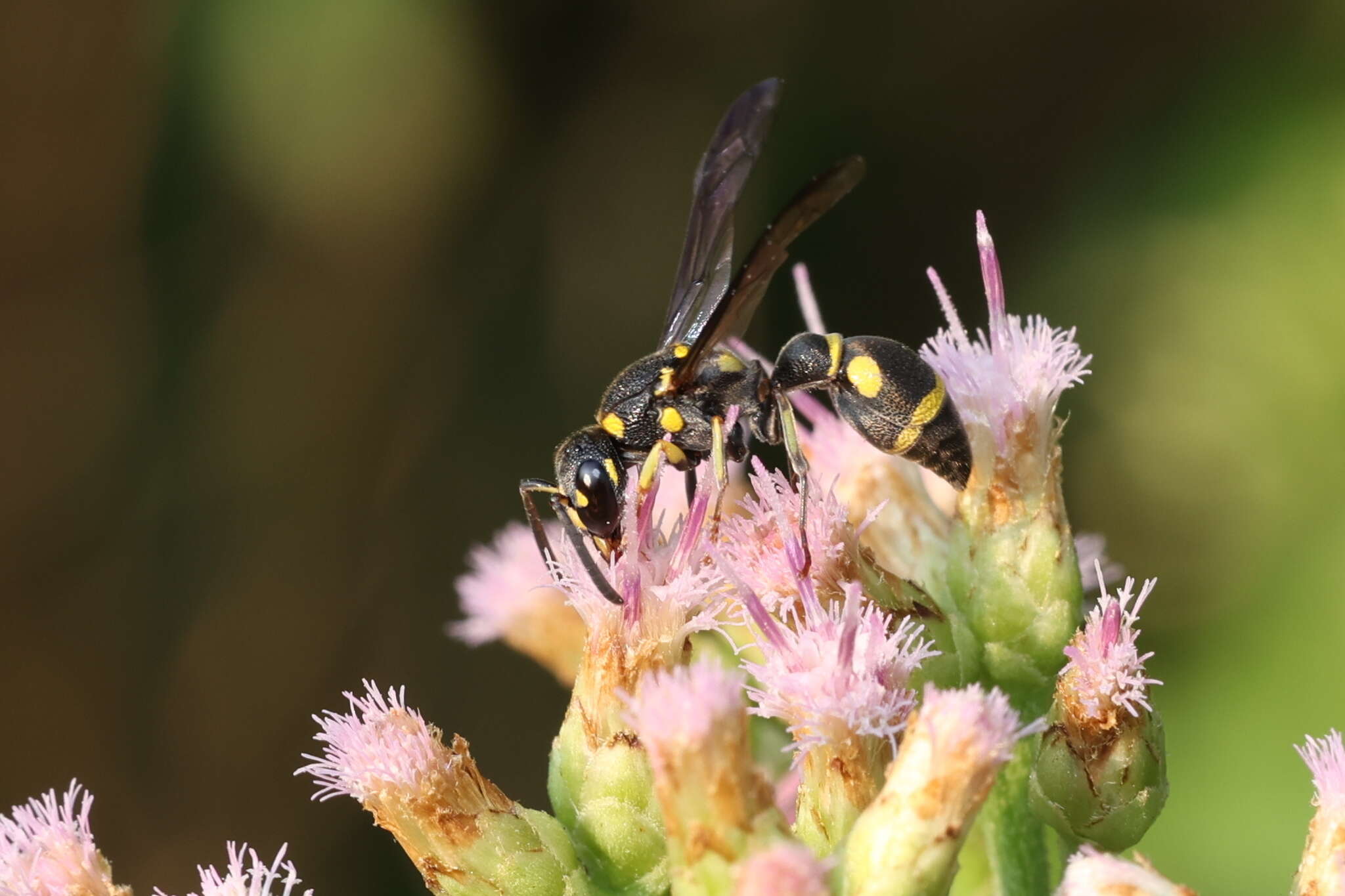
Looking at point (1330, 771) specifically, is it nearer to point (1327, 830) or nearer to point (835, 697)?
point (1327, 830)

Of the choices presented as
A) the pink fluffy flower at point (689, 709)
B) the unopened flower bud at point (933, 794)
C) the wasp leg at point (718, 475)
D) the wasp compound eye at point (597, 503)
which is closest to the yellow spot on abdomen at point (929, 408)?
the wasp leg at point (718, 475)

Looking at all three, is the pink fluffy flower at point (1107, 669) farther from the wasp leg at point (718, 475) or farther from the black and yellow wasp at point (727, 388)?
the wasp leg at point (718, 475)

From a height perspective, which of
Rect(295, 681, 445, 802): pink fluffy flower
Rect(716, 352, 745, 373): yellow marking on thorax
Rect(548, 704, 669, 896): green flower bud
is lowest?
Rect(548, 704, 669, 896): green flower bud

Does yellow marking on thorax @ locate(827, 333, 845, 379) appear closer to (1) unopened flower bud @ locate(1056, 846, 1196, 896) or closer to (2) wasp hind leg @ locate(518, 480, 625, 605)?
(2) wasp hind leg @ locate(518, 480, 625, 605)

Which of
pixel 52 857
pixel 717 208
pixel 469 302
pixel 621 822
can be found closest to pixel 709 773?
pixel 621 822

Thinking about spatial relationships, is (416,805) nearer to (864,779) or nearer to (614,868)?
(614,868)

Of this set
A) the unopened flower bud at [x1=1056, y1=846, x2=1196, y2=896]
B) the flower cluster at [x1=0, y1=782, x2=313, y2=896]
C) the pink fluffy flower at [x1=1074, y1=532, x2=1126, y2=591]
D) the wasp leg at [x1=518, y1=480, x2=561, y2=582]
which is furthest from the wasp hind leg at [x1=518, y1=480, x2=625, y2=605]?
the pink fluffy flower at [x1=1074, y1=532, x2=1126, y2=591]

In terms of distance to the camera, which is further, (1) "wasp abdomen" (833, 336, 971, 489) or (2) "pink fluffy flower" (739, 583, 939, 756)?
(1) "wasp abdomen" (833, 336, 971, 489)

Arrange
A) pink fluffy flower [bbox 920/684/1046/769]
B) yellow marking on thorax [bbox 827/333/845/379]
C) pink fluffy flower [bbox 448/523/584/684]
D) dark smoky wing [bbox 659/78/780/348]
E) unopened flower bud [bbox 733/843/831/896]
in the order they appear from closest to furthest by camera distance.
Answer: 1. unopened flower bud [bbox 733/843/831/896]
2. pink fluffy flower [bbox 920/684/1046/769]
3. yellow marking on thorax [bbox 827/333/845/379]
4. dark smoky wing [bbox 659/78/780/348]
5. pink fluffy flower [bbox 448/523/584/684]

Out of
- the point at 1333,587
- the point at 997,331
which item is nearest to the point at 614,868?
the point at 997,331
